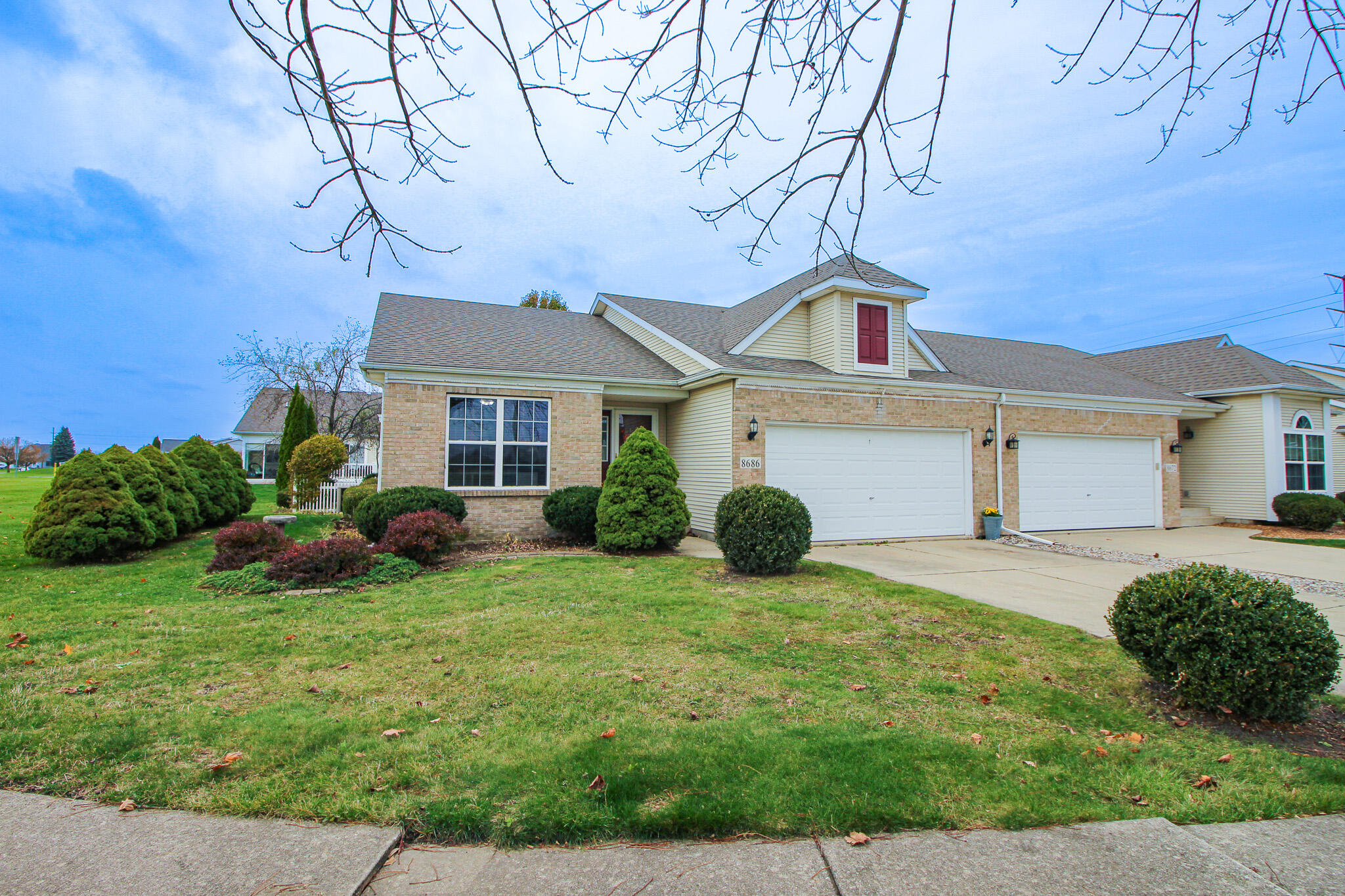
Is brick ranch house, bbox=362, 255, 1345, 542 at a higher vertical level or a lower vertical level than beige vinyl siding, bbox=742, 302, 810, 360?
lower

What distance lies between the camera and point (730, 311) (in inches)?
692

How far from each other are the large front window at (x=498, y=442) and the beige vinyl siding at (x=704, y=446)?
2.86 m

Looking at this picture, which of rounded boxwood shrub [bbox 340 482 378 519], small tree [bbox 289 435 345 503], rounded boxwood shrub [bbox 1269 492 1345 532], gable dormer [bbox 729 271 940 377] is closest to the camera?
gable dormer [bbox 729 271 940 377]

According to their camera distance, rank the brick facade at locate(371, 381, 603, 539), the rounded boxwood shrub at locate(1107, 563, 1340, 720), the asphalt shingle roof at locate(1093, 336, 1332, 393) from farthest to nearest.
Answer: the asphalt shingle roof at locate(1093, 336, 1332, 393)
the brick facade at locate(371, 381, 603, 539)
the rounded boxwood shrub at locate(1107, 563, 1340, 720)

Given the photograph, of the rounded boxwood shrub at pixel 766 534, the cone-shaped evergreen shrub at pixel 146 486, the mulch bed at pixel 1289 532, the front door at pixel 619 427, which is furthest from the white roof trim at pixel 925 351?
the cone-shaped evergreen shrub at pixel 146 486

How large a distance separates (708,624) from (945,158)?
168 inches

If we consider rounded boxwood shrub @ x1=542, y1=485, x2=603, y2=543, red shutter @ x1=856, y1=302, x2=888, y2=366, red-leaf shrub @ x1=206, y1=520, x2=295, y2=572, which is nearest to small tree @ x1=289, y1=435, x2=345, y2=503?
rounded boxwood shrub @ x1=542, y1=485, x2=603, y2=543

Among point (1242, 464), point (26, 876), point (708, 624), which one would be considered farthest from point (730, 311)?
point (26, 876)

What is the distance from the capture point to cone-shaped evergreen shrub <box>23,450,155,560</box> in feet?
29.6

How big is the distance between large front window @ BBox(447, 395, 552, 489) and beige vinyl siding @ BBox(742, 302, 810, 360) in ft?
15.2

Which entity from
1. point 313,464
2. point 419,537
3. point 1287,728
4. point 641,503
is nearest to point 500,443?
point 641,503

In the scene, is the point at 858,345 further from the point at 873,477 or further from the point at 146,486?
the point at 146,486

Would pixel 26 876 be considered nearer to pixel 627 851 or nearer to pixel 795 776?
pixel 627 851

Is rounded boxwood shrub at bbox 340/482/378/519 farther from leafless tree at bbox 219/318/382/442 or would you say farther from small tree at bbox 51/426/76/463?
small tree at bbox 51/426/76/463
